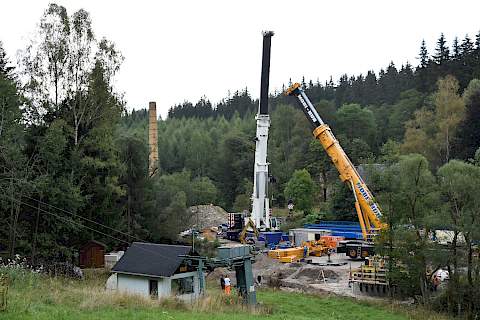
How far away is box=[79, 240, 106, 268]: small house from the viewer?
29.8 meters

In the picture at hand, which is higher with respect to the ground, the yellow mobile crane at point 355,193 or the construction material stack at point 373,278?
the yellow mobile crane at point 355,193

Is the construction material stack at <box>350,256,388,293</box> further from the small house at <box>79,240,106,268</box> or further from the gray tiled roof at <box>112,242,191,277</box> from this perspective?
the small house at <box>79,240,106,268</box>

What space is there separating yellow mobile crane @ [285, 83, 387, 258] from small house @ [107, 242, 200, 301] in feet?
48.2

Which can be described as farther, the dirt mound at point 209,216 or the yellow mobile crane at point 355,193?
the dirt mound at point 209,216

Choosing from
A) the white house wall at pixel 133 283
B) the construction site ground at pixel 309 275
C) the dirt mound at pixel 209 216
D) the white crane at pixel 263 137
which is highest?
the white crane at pixel 263 137

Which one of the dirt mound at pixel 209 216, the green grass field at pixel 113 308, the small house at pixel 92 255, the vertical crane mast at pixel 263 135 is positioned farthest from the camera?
the dirt mound at pixel 209 216

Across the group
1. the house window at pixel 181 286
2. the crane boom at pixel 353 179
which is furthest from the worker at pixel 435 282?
the house window at pixel 181 286

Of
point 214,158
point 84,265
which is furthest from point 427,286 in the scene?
point 214,158

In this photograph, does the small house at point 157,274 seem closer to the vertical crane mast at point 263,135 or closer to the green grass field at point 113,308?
the green grass field at point 113,308

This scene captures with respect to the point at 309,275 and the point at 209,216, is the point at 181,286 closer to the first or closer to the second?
the point at 309,275

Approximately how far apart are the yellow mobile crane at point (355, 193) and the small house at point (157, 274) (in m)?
14.7

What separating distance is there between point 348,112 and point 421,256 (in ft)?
161

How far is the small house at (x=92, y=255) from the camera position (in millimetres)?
29781

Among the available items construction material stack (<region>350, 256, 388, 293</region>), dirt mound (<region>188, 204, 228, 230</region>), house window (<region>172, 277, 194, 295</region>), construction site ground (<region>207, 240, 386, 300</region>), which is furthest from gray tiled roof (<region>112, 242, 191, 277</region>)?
dirt mound (<region>188, 204, 228, 230</region>)
